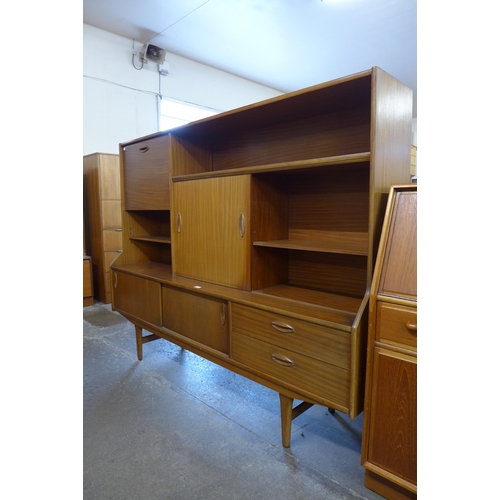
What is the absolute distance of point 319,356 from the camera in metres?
1.54

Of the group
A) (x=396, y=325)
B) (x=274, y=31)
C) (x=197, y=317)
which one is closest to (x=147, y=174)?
(x=197, y=317)

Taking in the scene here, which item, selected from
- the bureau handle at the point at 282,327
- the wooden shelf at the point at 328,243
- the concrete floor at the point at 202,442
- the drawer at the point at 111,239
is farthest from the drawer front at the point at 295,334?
the drawer at the point at 111,239

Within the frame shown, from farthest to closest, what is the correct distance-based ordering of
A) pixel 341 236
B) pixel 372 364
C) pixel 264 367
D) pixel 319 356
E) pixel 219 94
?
pixel 219 94 → pixel 341 236 → pixel 264 367 → pixel 319 356 → pixel 372 364

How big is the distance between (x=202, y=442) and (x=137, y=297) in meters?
1.19

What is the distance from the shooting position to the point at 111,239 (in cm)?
433

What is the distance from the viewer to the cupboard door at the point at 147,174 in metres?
2.54

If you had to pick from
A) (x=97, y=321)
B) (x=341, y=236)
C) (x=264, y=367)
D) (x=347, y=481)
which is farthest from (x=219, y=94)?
(x=347, y=481)

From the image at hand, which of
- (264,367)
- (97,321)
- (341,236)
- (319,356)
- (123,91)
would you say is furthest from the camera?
(123,91)

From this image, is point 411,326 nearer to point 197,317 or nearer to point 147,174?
point 197,317

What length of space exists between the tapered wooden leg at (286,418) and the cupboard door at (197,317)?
1.40 feet

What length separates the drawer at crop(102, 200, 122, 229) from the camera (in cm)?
425

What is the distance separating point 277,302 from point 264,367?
12.8 inches
